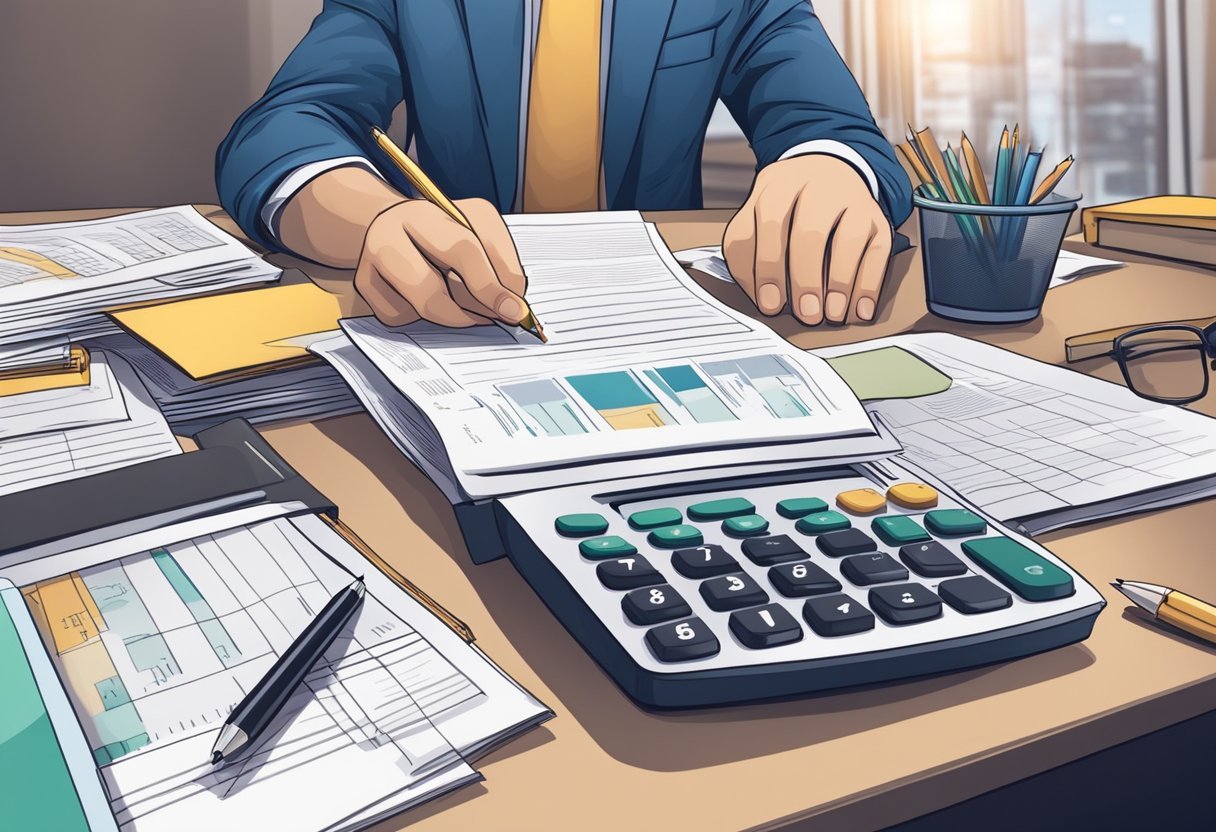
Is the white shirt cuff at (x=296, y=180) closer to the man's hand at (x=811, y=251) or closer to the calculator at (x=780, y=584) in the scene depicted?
the man's hand at (x=811, y=251)

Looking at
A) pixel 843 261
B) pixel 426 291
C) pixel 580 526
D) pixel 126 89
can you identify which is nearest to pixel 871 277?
pixel 843 261

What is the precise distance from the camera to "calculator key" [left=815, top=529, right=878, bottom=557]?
1.36 feet

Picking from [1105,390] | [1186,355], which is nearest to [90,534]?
[1105,390]

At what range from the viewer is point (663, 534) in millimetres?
421

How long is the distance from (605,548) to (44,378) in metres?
0.45

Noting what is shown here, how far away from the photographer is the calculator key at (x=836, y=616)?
1.21 feet

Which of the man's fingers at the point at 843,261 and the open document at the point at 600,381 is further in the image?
the man's fingers at the point at 843,261

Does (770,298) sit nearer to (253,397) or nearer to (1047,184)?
(1047,184)

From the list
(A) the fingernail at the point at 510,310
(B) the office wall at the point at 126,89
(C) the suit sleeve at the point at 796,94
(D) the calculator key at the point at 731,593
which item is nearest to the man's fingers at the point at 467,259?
(A) the fingernail at the point at 510,310

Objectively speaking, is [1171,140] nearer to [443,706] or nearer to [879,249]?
[879,249]

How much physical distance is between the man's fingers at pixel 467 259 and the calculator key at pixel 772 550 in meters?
0.25

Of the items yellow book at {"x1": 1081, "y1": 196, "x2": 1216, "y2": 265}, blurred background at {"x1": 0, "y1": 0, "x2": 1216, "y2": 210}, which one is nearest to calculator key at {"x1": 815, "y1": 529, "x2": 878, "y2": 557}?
yellow book at {"x1": 1081, "y1": 196, "x2": 1216, "y2": 265}

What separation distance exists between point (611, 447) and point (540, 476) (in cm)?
4

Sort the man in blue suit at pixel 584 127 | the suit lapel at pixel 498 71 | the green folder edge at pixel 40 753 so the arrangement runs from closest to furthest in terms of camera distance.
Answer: the green folder edge at pixel 40 753
the man in blue suit at pixel 584 127
the suit lapel at pixel 498 71
